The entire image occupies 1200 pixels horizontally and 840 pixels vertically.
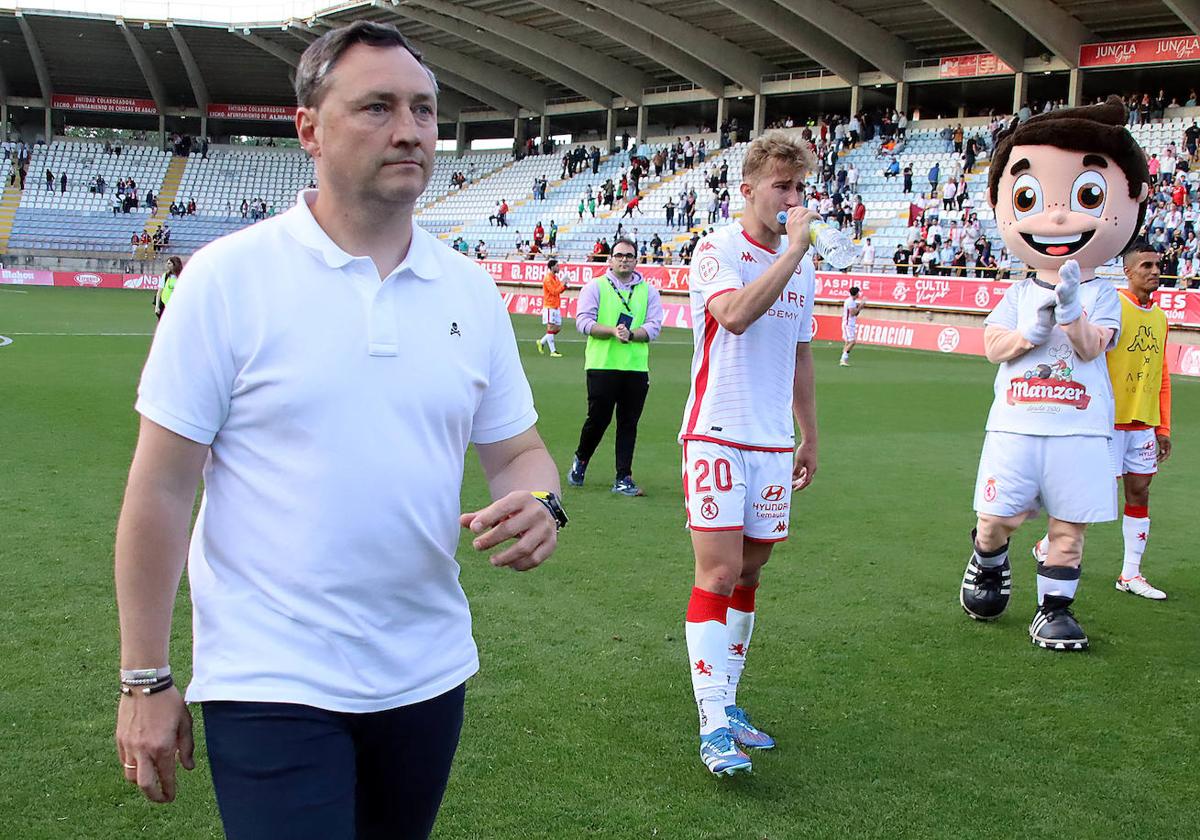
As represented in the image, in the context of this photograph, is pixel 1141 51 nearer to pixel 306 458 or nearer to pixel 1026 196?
pixel 1026 196

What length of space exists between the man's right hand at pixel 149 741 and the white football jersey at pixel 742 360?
8.05 feet

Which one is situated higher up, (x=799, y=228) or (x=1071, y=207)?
(x=1071, y=207)

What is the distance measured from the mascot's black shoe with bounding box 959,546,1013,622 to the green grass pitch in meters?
0.11

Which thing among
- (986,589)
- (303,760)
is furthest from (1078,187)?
(303,760)

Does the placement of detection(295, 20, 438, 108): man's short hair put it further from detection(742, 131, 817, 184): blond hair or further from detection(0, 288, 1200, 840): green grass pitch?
detection(0, 288, 1200, 840): green grass pitch

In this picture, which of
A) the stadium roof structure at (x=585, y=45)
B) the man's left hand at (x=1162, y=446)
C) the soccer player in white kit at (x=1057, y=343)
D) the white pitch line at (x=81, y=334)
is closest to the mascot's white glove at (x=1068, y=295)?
the soccer player in white kit at (x=1057, y=343)

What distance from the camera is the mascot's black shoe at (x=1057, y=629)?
5496 mm

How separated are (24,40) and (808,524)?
5544 centimetres

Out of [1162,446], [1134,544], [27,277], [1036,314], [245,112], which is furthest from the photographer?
[245,112]

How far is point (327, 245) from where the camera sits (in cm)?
213

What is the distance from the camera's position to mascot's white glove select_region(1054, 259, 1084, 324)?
4.84 metres

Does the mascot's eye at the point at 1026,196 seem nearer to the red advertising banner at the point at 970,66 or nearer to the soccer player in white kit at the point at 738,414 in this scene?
the soccer player in white kit at the point at 738,414

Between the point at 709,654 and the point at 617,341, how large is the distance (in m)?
5.25

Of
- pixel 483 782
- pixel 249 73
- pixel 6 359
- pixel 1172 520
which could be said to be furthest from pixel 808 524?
pixel 249 73
